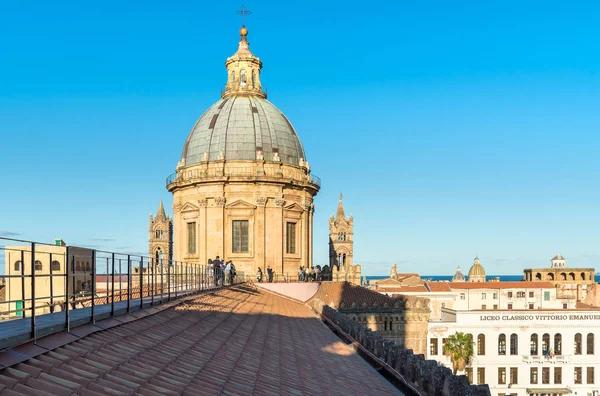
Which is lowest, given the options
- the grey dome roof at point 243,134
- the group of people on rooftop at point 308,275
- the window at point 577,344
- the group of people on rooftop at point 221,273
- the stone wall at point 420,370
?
the window at point 577,344

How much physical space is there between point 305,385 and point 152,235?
71121 mm

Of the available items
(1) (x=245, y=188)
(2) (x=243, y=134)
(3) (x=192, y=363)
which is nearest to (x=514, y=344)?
(1) (x=245, y=188)

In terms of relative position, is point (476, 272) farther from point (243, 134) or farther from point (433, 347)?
point (243, 134)

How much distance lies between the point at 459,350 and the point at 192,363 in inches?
2523

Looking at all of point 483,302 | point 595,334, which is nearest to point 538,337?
point 595,334

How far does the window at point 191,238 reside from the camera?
48.1 metres

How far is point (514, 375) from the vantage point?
71938mm

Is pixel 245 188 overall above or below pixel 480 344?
above

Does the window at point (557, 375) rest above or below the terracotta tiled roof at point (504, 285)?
below

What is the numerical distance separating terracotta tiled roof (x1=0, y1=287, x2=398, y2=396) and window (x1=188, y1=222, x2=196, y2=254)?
32095 mm

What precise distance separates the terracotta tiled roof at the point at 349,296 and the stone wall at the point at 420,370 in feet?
96.6

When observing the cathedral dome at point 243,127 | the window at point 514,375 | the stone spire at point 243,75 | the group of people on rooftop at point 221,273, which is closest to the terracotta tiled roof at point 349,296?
the group of people on rooftop at point 221,273

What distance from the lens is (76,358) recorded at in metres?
7.02

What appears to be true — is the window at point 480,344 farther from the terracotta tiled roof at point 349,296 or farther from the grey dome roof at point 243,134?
the grey dome roof at point 243,134
